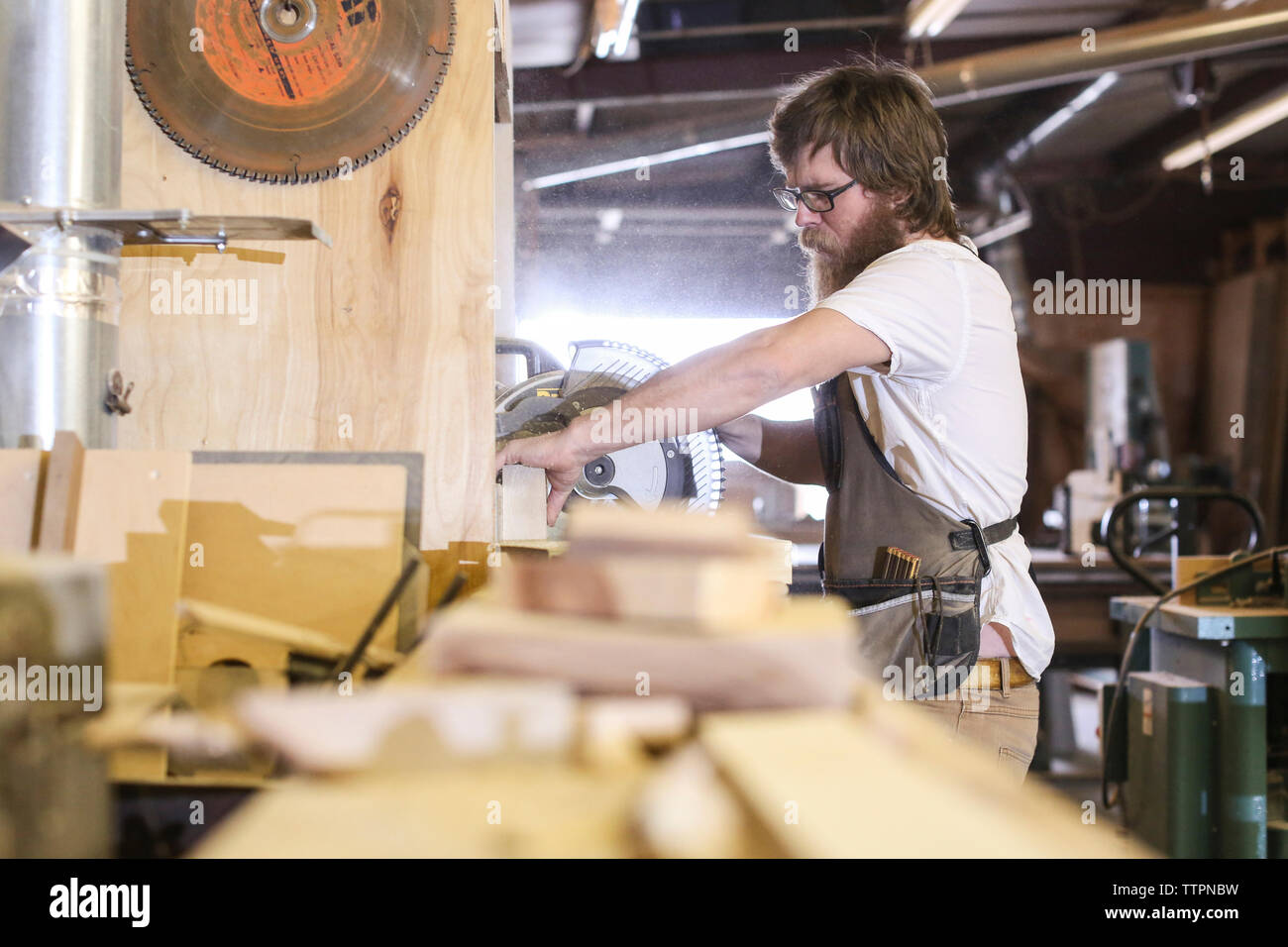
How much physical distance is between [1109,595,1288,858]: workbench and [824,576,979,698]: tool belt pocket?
1.32 m

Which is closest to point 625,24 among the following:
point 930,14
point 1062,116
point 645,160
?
point 645,160

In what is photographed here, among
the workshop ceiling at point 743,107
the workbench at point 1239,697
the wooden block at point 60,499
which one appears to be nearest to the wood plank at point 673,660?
the wooden block at point 60,499

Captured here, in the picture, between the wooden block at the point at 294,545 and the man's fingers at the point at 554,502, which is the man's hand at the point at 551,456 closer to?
the man's fingers at the point at 554,502

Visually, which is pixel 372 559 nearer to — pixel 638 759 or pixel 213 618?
pixel 213 618

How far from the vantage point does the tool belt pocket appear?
1.45 metres

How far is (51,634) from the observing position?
1.88 ft

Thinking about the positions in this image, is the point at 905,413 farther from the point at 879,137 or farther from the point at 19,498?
the point at 19,498

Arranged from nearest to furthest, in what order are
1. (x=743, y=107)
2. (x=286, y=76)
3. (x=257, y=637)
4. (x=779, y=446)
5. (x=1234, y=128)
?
(x=257, y=637)
(x=286, y=76)
(x=779, y=446)
(x=743, y=107)
(x=1234, y=128)

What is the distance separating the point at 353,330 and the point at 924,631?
2.90 ft

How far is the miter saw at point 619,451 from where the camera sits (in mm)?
1481

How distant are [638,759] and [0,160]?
838 millimetres

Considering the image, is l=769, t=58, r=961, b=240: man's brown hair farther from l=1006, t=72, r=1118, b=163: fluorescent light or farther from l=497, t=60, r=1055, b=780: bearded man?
l=1006, t=72, r=1118, b=163: fluorescent light

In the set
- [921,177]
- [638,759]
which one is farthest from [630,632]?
[921,177]

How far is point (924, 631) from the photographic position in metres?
1.45
